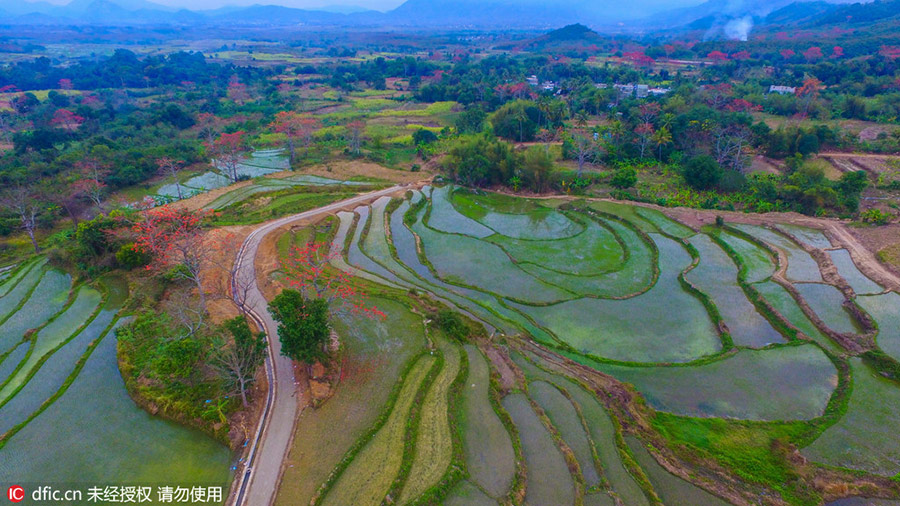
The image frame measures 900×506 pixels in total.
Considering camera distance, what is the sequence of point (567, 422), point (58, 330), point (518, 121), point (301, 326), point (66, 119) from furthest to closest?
1. point (66, 119)
2. point (518, 121)
3. point (58, 330)
4. point (301, 326)
5. point (567, 422)

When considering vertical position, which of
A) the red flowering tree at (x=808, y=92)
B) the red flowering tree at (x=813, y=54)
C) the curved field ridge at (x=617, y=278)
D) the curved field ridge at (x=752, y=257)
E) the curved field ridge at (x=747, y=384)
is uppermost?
the red flowering tree at (x=813, y=54)

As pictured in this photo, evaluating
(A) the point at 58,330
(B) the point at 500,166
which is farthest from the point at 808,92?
(A) the point at 58,330

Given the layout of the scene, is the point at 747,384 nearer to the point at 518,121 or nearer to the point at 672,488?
the point at 672,488

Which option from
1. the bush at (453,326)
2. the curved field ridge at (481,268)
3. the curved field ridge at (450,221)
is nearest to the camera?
the bush at (453,326)

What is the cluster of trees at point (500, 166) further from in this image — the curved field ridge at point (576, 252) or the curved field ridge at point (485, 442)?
the curved field ridge at point (485, 442)

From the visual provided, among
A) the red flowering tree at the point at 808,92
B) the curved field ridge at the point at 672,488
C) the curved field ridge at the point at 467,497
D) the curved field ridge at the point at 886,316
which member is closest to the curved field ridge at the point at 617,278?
the curved field ridge at the point at 886,316

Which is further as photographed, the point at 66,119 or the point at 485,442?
the point at 66,119

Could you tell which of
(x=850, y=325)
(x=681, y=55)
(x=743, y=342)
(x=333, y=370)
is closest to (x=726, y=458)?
(x=743, y=342)
